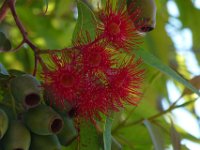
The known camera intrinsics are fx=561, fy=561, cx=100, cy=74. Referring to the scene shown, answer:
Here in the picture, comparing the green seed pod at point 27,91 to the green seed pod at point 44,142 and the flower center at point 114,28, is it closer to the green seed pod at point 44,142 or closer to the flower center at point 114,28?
the green seed pod at point 44,142

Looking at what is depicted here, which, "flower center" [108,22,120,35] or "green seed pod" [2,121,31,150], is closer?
"green seed pod" [2,121,31,150]

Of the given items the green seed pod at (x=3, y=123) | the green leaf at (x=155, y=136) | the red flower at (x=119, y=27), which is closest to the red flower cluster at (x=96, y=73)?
the red flower at (x=119, y=27)

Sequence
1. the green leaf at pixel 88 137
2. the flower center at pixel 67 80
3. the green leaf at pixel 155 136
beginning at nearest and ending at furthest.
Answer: the flower center at pixel 67 80 → the green leaf at pixel 88 137 → the green leaf at pixel 155 136

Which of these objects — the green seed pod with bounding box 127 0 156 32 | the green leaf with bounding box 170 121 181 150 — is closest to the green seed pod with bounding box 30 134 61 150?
the green seed pod with bounding box 127 0 156 32

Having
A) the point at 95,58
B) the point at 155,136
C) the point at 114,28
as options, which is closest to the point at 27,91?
the point at 95,58

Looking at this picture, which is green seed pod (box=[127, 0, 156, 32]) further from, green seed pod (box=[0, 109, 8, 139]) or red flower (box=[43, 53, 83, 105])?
green seed pod (box=[0, 109, 8, 139])

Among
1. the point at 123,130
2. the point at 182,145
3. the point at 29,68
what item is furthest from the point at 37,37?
the point at 182,145
